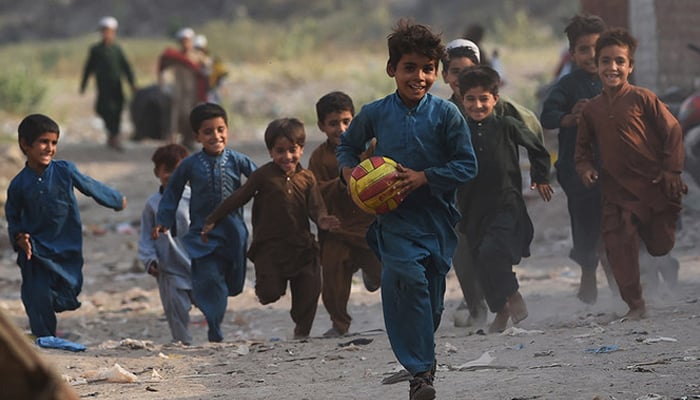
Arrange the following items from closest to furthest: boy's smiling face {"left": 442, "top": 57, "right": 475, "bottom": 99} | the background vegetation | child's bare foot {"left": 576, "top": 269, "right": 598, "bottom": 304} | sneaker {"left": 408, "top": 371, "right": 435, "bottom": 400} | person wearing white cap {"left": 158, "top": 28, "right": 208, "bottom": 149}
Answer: sneaker {"left": 408, "top": 371, "right": 435, "bottom": 400}
boy's smiling face {"left": 442, "top": 57, "right": 475, "bottom": 99}
child's bare foot {"left": 576, "top": 269, "right": 598, "bottom": 304}
person wearing white cap {"left": 158, "top": 28, "right": 208, "bottom": 149}
the background vegetation

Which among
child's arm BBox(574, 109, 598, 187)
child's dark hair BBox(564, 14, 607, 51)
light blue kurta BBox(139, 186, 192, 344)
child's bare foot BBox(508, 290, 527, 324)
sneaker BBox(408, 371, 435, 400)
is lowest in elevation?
sneaker BBox(408, 371, 435, 400)

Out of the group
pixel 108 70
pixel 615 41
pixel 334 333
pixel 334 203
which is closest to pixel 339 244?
pixel 334 203

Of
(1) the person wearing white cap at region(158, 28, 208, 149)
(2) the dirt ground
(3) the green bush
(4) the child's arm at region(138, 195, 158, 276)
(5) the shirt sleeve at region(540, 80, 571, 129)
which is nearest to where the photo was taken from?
(2) the dirt ground

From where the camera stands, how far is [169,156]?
8.66m

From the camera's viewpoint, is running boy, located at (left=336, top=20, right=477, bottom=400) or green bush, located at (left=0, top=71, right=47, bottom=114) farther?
green bush, located at (left=0, top=71, right=47, bottom=114)

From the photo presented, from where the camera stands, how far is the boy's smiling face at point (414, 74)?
557 centimetres

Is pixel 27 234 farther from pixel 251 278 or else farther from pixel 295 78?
pixel 295 78

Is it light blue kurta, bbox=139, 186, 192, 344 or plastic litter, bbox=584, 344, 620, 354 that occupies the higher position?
light blue kurta, bbox=139, 186, 192, 344

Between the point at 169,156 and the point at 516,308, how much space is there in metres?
2.35

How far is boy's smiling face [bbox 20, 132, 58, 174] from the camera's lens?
7.72 m

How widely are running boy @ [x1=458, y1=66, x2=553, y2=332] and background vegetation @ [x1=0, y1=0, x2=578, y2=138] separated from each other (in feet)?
16.9

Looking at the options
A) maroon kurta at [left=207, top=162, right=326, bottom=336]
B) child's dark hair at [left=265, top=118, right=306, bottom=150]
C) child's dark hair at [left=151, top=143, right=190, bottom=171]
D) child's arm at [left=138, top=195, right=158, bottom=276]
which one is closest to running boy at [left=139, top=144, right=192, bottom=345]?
child's arm at [left=138, top=195, right=158, bottom=276]

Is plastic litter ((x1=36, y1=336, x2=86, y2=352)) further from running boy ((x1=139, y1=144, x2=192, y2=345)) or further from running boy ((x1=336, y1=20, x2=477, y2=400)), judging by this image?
running boy ((x1=336, y1=20, x2=477, y2=400))

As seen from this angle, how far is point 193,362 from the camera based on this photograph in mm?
7328
